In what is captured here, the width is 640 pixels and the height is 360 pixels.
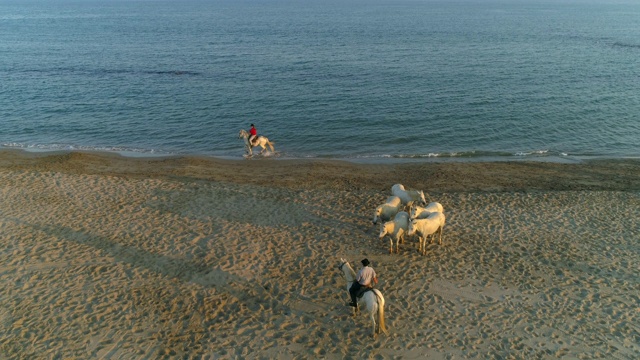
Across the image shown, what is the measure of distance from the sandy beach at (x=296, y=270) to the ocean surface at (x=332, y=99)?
959cm

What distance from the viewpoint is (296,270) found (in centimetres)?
1638

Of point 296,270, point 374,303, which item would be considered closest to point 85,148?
point 296,270

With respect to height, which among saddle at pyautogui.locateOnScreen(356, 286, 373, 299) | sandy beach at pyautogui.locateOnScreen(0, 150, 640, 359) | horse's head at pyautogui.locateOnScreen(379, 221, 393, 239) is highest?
horse's head at pyautogui.locateOnScreen(379, 221, 393, 239)

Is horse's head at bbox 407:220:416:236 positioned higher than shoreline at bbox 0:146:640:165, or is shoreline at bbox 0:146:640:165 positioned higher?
horse's head at bbox 407:220:416:236

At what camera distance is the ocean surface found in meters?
35.2

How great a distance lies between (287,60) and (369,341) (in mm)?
57116

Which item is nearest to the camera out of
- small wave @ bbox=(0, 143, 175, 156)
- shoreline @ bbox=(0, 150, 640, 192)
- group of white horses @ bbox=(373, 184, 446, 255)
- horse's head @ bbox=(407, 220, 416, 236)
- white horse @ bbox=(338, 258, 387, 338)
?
white horse @ bbox=(338, 258, 387, 338)

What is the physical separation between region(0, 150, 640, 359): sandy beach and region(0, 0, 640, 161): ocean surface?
9587 millimetres

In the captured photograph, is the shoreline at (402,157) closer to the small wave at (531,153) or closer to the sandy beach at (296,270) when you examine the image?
the small wave at (531,153)

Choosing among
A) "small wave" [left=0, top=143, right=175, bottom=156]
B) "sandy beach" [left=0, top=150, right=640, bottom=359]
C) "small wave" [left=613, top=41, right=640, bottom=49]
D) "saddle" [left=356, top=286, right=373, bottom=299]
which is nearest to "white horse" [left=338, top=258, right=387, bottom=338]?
"saddle" [left=356, top=286, right=373, bottom=299]

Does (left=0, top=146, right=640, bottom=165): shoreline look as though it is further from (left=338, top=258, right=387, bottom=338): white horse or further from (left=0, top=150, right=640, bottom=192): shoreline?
(left=338, top=258, right=387, bottom=338): white horse

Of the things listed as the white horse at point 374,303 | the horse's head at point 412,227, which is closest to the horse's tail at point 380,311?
the white horse at point 374,303

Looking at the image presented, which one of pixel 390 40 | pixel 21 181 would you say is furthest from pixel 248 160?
pixel 390 40

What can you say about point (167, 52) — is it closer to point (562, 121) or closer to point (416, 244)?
point (562, 121)
